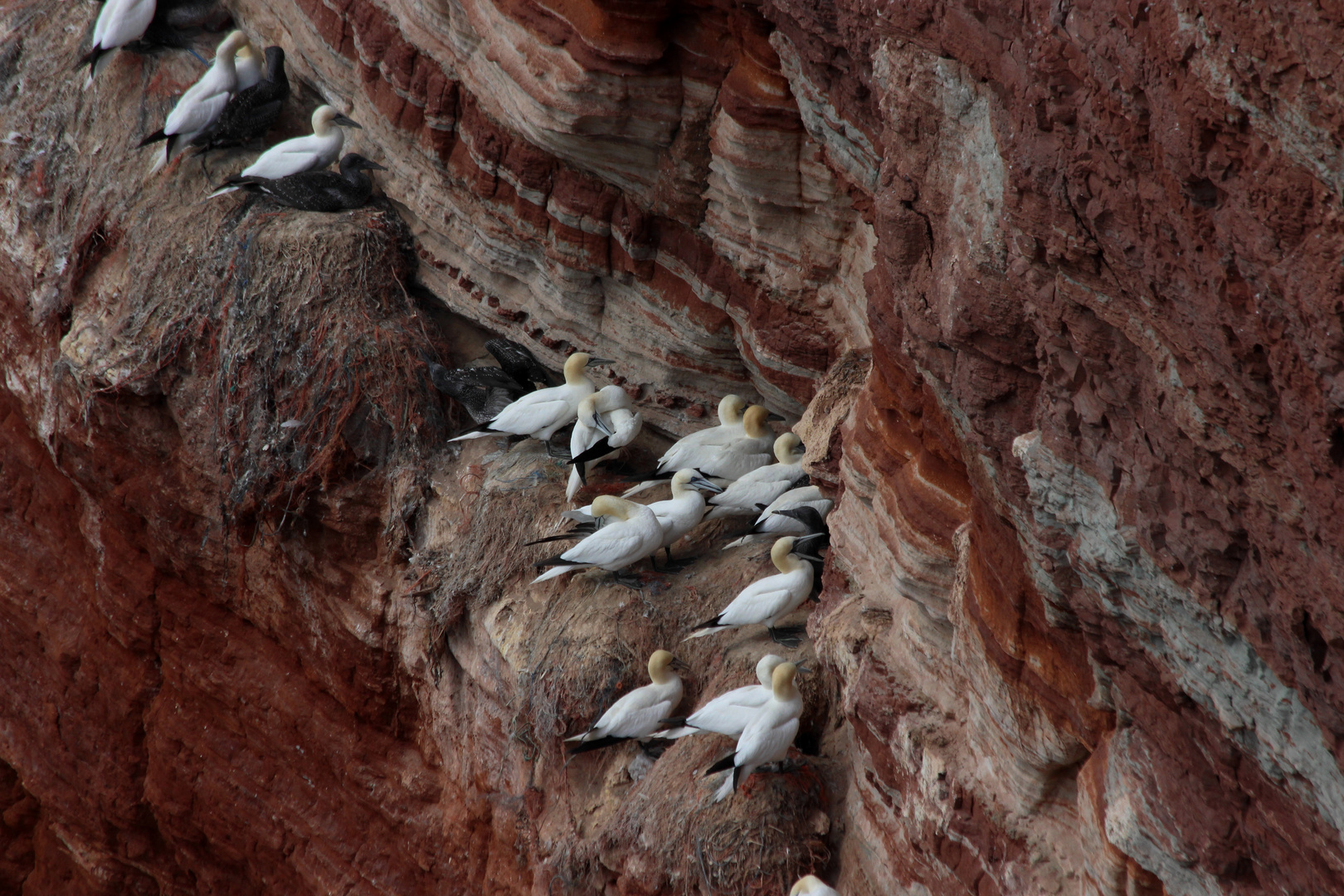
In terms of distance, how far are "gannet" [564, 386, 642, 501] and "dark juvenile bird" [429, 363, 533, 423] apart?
650 mm

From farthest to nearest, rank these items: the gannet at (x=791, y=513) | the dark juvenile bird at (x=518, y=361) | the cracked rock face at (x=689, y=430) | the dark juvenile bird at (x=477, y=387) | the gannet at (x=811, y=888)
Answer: the dark juvenile bird at (x=518, y=361)
the dark juvenile bird at (x=477, y=387)
the gannet at (x=791, y=513)
the gannet at (x=811, y=888)
the cracked rock face at (x=689, y=430)

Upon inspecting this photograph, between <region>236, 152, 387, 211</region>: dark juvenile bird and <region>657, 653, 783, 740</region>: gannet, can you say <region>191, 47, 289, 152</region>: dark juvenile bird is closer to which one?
<region>236, 152, 387, 211</region>: dark juvenile bird

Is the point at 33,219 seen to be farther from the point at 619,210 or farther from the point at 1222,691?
the point at 1222,691

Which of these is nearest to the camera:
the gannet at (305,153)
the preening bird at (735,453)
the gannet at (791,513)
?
the gannet at (791,513)

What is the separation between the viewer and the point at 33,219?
8.09 meters

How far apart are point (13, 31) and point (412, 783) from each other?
20.3 ft

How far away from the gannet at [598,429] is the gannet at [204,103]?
329 centimetres

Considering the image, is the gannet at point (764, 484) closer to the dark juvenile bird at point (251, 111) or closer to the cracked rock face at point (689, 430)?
the cracked rock face at point (689, 430)

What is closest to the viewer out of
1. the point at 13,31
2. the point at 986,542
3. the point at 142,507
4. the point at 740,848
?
the point at 986,542

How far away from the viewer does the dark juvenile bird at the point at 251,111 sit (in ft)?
25.4

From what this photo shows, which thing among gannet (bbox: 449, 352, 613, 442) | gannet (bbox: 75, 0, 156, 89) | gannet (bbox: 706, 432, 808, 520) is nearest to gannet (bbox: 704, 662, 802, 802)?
gannet (bbox: 706, 432, 808, 520)

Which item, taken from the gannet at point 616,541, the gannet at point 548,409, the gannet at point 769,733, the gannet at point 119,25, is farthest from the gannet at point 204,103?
the gannet at point 769,733

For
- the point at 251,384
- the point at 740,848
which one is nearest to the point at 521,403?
the point at 251,384

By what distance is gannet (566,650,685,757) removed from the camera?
5500 mm
